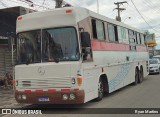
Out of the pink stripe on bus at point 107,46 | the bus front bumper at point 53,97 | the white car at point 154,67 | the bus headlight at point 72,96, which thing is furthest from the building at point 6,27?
the white car at point 154,67

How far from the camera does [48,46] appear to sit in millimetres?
11352

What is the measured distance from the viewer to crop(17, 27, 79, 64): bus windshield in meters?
11.1

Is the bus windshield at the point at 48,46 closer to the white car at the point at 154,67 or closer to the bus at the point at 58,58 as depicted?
the bus at the point at 58,58

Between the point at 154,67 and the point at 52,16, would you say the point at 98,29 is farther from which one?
the point at 154,67

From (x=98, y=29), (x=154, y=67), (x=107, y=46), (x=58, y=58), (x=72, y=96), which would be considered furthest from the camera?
(x=154, y=67)

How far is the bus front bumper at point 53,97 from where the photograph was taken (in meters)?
10.8

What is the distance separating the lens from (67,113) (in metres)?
11.0

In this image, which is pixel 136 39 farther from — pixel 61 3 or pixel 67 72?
pixel 67 72

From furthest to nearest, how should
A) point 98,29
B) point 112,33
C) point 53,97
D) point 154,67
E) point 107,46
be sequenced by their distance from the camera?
1. point 154,67
2. point 112,33
3. point 107,46
4. point 98,29
5. point 53,97

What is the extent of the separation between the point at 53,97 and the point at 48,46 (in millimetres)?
A: 1690

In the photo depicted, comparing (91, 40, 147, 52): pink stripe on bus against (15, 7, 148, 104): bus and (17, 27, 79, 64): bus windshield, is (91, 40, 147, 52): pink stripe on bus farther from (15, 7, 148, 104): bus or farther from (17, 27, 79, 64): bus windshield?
(17, 27, 79, 64): bus windshield

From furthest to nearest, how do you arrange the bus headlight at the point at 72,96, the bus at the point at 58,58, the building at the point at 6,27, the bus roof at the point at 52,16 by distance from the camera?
the building at the point at 6,27 < the bus roof at the point at 52,16 < the bus at the point at 58,58 < the bus headlight at the point at 72,96

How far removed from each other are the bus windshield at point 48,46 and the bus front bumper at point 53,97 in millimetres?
1066

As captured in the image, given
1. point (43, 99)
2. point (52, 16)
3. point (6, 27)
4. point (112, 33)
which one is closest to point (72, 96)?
point (43, 99)
